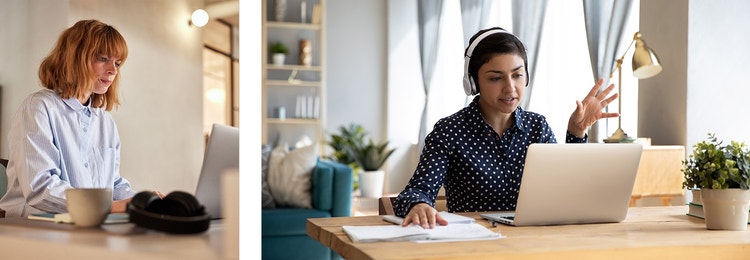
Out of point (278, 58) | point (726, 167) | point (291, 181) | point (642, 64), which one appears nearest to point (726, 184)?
point (726, 167)

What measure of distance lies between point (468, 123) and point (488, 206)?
269 mm

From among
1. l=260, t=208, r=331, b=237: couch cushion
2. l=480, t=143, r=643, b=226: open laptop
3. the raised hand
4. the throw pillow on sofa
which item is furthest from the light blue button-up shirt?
the throw pillow on sofa

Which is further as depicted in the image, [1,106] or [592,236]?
[592,236]

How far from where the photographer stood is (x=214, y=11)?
22.2 inches

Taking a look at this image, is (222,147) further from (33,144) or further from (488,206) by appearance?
(488,206)

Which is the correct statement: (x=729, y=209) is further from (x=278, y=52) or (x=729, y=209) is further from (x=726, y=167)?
(x=278, y=52)

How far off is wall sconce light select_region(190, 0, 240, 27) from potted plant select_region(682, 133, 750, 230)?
1341 mm

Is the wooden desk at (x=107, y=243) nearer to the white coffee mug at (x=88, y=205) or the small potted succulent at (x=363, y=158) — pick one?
the white coffee mug at (x=88, y=205)

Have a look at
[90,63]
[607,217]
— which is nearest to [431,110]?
[607,217]

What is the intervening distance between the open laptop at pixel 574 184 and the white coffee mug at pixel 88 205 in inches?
45.1

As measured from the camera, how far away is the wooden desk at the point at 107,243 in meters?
0.55

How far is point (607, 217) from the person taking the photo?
5.58ft

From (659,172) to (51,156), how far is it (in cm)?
355

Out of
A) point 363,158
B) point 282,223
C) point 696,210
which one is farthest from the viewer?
point 363,158
